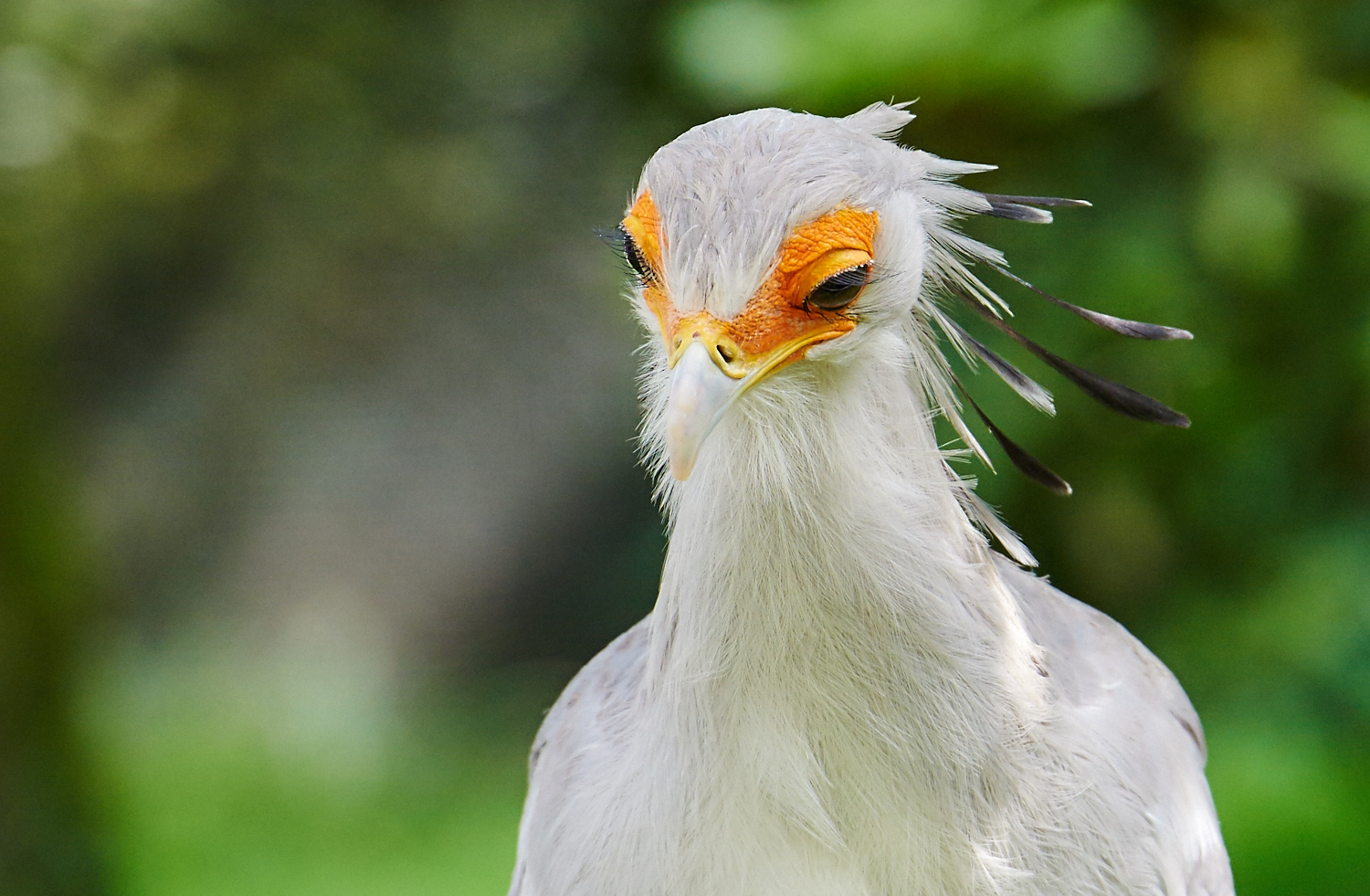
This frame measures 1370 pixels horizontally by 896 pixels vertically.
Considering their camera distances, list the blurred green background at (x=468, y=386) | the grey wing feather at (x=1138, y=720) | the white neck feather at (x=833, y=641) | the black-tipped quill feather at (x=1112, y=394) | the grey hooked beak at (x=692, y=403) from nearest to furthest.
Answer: the grey hooked beak at (x=692, y=403) < the white neck feather at (x=833, y=641) < the grey wing feather at (x=1138, y=720) < the black-tipped quill feather at (x=1112, y=394) < the blurred green background at (x=468, y=386)

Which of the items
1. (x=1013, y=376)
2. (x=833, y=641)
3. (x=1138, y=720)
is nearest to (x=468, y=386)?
(x=1013, y=376)

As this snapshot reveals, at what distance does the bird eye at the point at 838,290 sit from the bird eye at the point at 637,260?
7.2 inches

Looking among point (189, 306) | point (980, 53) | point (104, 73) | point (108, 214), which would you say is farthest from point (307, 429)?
point (980, 53)

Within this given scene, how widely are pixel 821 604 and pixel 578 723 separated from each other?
0.53 metres

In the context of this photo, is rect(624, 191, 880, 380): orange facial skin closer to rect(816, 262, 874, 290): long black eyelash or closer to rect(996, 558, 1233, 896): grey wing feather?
rect(816, 262, 874, 290): long black eyelash

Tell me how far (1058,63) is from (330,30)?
249cm

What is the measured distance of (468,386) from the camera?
4949 millimetres

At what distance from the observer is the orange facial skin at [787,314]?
1.21 meters

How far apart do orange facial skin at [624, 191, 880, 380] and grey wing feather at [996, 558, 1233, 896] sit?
1.93ft

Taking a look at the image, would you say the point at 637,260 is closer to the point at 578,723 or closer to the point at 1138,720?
the point at 578,723

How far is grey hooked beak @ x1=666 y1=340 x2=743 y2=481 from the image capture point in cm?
115

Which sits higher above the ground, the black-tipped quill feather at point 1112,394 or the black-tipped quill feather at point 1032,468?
the black-tipped quill feather at point 1112,394

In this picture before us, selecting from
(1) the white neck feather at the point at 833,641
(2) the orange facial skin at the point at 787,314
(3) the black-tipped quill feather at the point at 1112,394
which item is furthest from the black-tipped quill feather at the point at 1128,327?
(2) the orange facial skin at the point at 787,314

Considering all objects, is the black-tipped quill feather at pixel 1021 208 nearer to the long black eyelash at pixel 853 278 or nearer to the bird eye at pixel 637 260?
the long black eyelash at pixel 853 278
